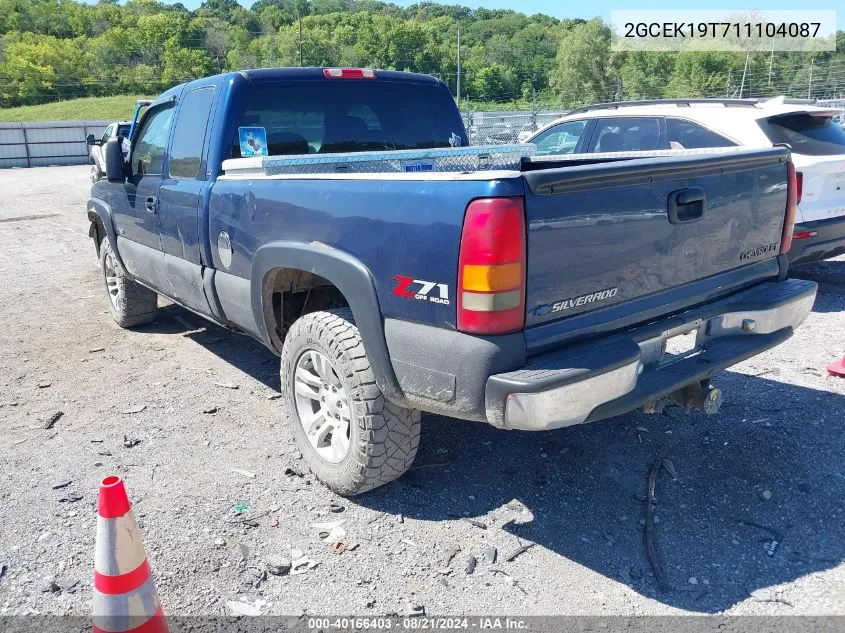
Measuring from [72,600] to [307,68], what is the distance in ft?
10.8

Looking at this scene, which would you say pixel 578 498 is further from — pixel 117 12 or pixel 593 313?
pixel 117 12

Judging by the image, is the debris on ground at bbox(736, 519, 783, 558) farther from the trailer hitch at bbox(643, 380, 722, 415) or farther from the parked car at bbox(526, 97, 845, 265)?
the parked car at bbox(526, 97, 845, 265)

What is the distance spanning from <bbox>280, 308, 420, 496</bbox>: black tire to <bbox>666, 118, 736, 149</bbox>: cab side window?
448 cm

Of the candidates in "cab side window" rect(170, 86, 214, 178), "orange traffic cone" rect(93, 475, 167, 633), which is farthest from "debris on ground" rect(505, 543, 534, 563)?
"cab side window" rect(170, 86, 214, 178)

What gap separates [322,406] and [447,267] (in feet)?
4.02

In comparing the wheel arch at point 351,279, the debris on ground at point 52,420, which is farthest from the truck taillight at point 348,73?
the debris on ground at point 52,420

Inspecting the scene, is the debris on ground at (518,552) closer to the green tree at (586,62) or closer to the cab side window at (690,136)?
the cab side window at (690,136)

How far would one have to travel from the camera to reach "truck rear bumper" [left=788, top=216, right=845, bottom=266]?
6.03 meters

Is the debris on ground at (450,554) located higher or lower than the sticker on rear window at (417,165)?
lower

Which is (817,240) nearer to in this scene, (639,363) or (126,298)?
(639,363)

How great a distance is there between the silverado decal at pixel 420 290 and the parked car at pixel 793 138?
4421 millimetres

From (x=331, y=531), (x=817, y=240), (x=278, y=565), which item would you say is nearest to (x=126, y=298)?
(x=331, y=531)

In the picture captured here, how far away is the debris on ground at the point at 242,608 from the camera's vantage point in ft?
8.68

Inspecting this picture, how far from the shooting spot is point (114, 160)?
16.5 ft
